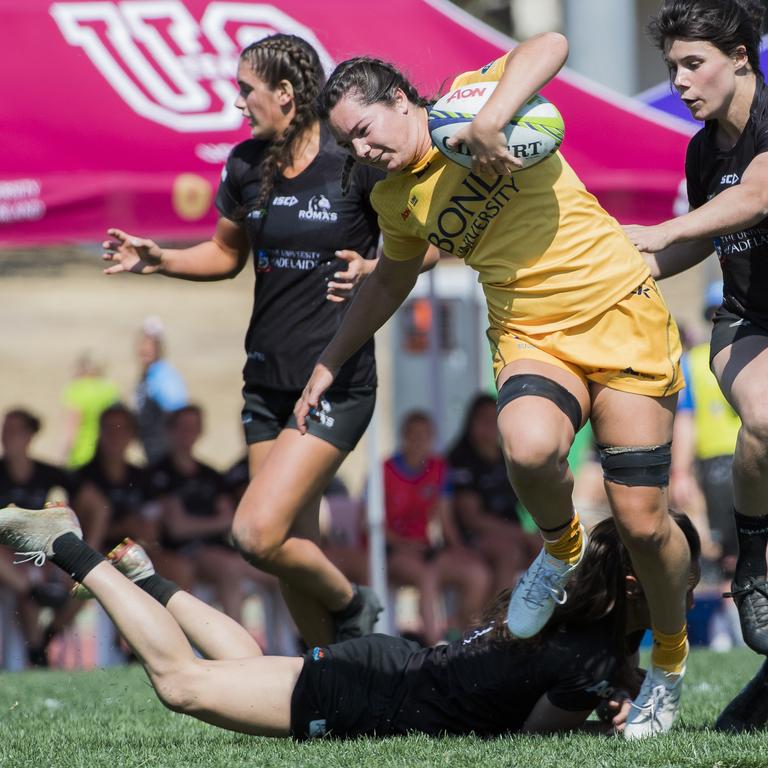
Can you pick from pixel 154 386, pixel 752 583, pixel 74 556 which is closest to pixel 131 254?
pixel 74 556

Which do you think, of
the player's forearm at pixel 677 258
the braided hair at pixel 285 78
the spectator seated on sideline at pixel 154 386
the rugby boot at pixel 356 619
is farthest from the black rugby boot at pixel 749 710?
the spectator seated on sideline at pixel 154 386

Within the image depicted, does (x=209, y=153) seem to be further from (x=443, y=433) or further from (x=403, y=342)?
(x=403, y=342)

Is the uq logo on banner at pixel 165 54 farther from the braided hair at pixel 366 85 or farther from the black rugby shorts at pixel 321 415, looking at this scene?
the braided hair at pixel 366 85

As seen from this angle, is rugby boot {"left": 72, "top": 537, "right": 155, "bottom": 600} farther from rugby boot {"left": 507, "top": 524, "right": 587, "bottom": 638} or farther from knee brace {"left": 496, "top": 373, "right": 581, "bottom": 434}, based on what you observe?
knee brace {"left": 496, "top": 373, "right": 581, "bottom": 434}

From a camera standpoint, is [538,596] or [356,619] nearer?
[538,596]

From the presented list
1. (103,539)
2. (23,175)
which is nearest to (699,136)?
(23,175)

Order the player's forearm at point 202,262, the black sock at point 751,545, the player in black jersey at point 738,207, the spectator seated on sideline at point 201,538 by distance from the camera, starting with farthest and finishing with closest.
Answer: the spectator seated on sideline at point 201,538 < the player's forearm at point 202,262 < the black sock at point 751,545 < the player in black jersey at point 738,207

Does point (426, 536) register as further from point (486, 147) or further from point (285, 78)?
point (486, 147)

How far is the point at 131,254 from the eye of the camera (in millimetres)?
Answer: 5355

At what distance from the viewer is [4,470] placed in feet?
29.3

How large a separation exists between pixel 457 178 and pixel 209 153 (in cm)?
307

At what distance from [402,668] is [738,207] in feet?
5.76

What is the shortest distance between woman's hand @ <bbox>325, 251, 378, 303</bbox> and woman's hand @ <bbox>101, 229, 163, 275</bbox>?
0.71m

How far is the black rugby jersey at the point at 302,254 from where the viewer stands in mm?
5293
